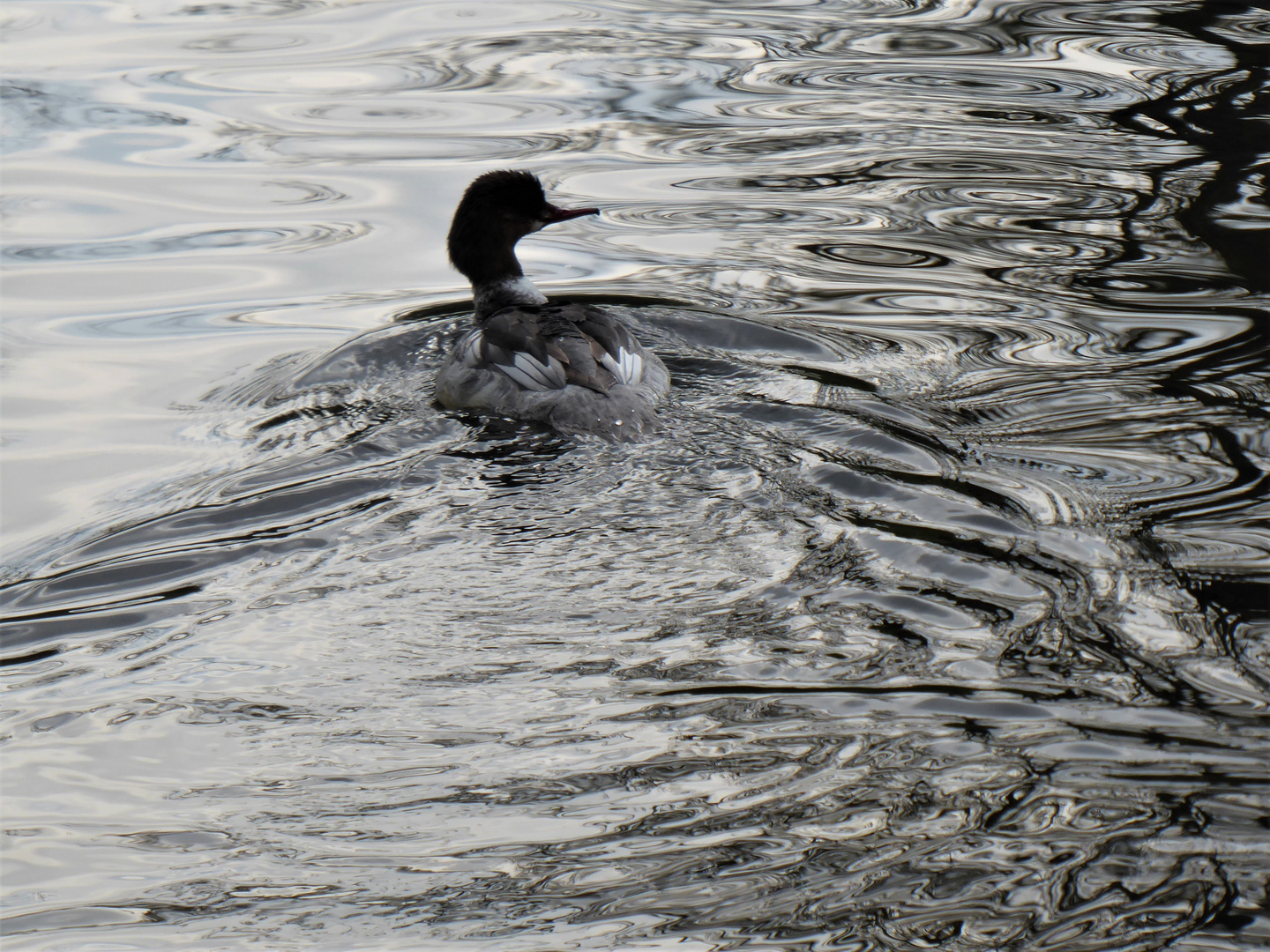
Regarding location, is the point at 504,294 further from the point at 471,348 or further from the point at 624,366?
the point at 624,366

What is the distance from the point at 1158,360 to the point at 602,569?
3.22 metres

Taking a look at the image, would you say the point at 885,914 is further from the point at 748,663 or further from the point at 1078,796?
the point at 748,663

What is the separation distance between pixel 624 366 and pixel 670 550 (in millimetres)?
1552

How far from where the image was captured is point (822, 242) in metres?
8.38

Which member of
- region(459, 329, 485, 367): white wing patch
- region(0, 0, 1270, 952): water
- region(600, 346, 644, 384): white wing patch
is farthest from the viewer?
region(459, 329, 485, 367): white wing patch

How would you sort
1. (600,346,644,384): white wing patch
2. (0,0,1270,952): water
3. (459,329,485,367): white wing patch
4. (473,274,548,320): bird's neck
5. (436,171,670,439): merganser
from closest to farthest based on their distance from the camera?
1. (0,0,1270,952): water
2. (436,171,670,439): merganser
3. (600,346,644,384): white wing patch
4. (459,329,485,367): white wing patch
5. (473,274,548,320): bird's neck

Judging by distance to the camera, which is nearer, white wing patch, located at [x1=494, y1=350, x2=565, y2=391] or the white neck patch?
white wing patch, located at [x1=494, y1=350, x2=565, y2=391]

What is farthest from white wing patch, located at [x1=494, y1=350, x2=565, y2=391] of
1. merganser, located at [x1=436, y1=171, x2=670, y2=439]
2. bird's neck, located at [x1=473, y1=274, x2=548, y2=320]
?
bird's neck, located at [x1=473, y1=274, x2=548, y2=320]

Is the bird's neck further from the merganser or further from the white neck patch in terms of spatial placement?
the merganser

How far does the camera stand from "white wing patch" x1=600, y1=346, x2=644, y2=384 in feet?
19.9

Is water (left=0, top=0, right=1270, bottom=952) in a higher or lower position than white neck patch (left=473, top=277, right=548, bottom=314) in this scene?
lower

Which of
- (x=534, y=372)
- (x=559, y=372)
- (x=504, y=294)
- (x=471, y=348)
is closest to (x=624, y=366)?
(x=559, y=372)

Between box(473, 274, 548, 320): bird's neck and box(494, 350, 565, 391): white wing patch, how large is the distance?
113 cm

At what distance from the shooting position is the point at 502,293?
24.0 ft
